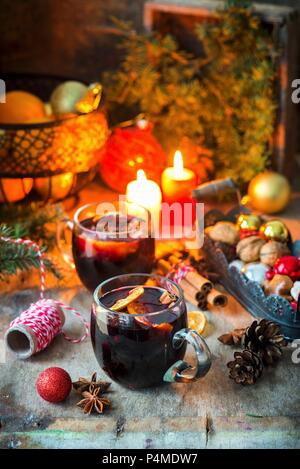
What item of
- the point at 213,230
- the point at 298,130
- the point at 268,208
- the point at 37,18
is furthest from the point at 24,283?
the point at 298,130

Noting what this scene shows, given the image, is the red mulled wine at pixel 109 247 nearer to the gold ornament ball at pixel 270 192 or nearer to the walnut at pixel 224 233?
the walnut at pixel 224 233

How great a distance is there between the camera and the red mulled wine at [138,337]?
984 mm

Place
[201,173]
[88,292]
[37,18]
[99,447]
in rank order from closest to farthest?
1. [99,447]
2. [88,292]
3. [201,173]
4. [37,18]

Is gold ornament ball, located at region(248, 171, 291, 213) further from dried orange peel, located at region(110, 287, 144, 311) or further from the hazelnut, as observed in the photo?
dried orange peel, located at region(110, 287, 144, 311)

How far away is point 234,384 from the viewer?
3.54 ft

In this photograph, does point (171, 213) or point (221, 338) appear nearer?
point (221, 338)

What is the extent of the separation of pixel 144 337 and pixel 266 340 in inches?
9.5

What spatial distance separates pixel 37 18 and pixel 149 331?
3.95 feet

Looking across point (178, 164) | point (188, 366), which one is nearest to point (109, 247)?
point (188, 366)

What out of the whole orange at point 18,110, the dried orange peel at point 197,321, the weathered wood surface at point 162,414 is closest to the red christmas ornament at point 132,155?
the whole orange at point 18,110

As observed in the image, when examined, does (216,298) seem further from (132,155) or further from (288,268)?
(132,155)

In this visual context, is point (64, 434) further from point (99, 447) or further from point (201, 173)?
point (201, 173)

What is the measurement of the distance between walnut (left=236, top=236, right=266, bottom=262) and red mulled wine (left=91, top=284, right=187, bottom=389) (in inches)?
11.8

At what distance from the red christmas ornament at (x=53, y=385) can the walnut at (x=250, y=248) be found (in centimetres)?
44
